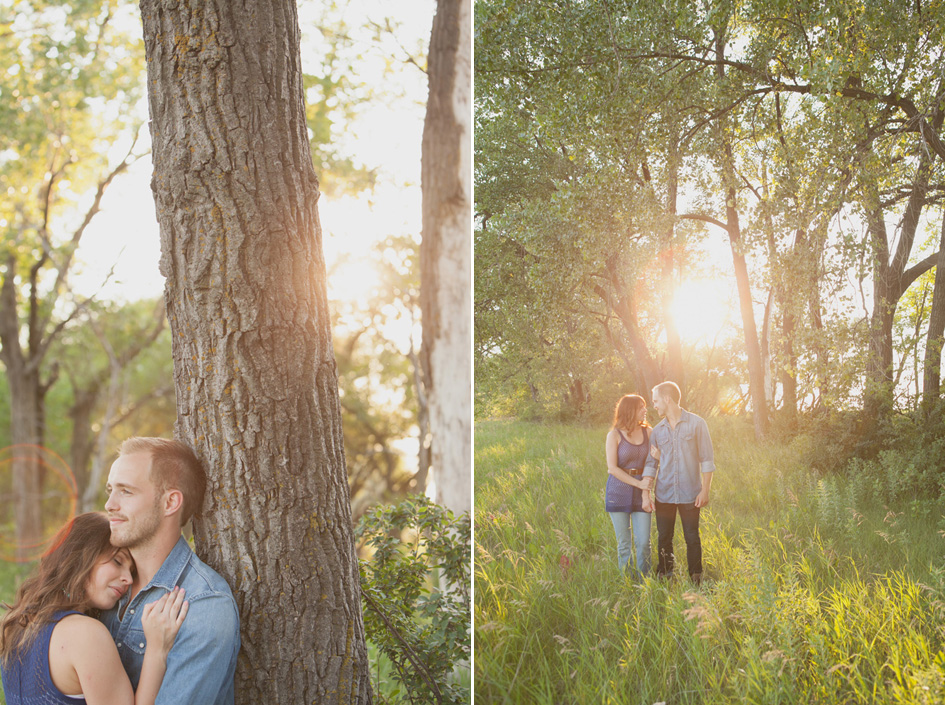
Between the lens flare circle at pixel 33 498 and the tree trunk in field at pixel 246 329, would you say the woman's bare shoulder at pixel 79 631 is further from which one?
the lens flare circle at pixel 33 498

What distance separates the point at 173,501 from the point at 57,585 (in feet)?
1.63

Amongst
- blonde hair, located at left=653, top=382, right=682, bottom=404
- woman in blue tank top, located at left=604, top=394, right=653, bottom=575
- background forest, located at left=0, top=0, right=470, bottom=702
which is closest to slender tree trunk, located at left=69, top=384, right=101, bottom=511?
background forest, located at left=0, top=0, right=470, bottom=702

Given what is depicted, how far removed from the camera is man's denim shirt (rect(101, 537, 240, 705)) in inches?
84.8

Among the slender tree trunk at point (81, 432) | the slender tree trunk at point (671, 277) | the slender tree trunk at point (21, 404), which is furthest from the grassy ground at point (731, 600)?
the slender tree trunk at point (81, 432)

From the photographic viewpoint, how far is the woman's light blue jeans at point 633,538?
2258 millimetres

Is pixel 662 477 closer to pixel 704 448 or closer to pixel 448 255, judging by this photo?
pixel 704 448

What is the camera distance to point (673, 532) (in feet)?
7.34

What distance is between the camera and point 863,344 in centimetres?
201

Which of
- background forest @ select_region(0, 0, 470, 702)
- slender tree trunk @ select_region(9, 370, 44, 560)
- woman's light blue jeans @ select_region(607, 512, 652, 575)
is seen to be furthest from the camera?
slender tree trunk @ select_region(9, 370, 44, 560)

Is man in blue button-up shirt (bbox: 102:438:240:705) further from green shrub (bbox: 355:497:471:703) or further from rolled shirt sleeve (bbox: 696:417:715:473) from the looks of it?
rolled shirt sleeve (bbox: 696:417:715:473)

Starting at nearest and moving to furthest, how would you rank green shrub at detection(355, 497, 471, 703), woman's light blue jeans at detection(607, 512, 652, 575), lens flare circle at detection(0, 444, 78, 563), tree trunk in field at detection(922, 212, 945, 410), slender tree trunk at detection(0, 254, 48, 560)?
tree trunk in field at detection(922, 212, 945, 410)
woman's light blue jeans at detection(607, 512, 652, 575)
green shrub at detection(355, 497, 471, 703)
slender tree trunk at detection(0, 254, 48, 560)
lens flare circle at detection(0, 444, 78, 563)

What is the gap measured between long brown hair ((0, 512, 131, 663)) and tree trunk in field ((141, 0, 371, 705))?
1.40 feet

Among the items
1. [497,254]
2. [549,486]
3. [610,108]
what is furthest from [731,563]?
[610,108]

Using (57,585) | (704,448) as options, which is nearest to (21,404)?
(57,585)
